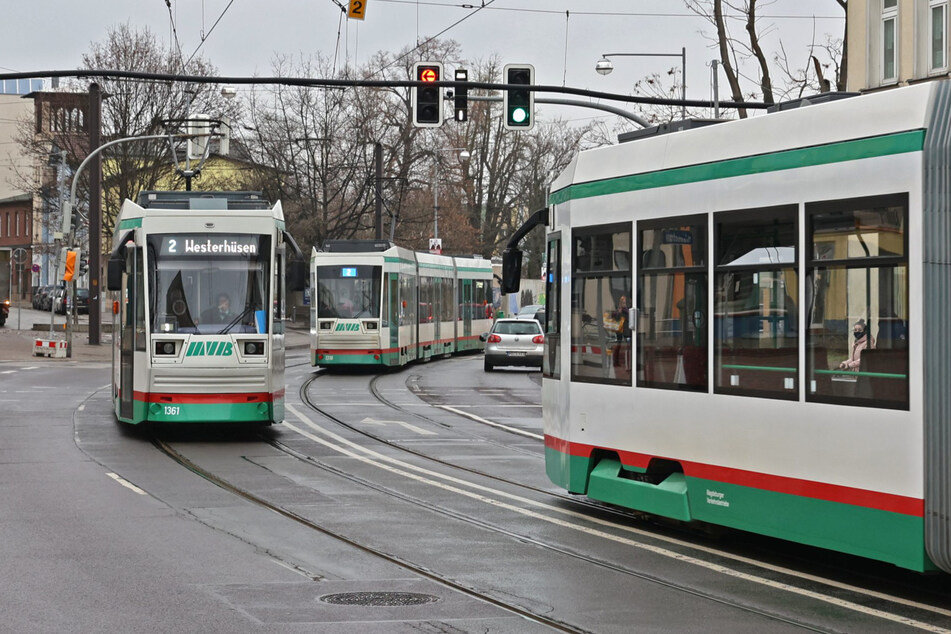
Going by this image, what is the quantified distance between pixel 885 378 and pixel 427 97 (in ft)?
49.0

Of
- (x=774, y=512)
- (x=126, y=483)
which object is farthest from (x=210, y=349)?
(x=774, y=512)

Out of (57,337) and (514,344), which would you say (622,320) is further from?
(57,337)

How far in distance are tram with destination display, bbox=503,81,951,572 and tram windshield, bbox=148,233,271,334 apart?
7.40m

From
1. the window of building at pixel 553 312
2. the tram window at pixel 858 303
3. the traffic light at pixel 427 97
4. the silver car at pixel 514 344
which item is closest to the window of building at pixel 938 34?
the traffic light at pixel 427 97

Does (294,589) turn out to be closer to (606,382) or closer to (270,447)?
(606,382)

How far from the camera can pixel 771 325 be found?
9617 mm

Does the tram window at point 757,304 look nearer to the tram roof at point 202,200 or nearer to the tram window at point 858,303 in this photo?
the tram window at point 858,303

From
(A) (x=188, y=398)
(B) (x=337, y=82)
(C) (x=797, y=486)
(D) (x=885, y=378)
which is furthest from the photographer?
(B) (x=337, y=82)

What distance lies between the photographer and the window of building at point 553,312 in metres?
12.5

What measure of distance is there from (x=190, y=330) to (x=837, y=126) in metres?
11.5

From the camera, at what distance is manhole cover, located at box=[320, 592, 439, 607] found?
8.43m

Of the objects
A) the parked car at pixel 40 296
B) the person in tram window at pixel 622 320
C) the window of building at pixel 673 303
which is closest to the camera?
the window of building at pixel 673 303

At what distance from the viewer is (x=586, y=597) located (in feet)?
28.3

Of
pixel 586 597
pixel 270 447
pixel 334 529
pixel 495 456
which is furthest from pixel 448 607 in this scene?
pixel 270 447
